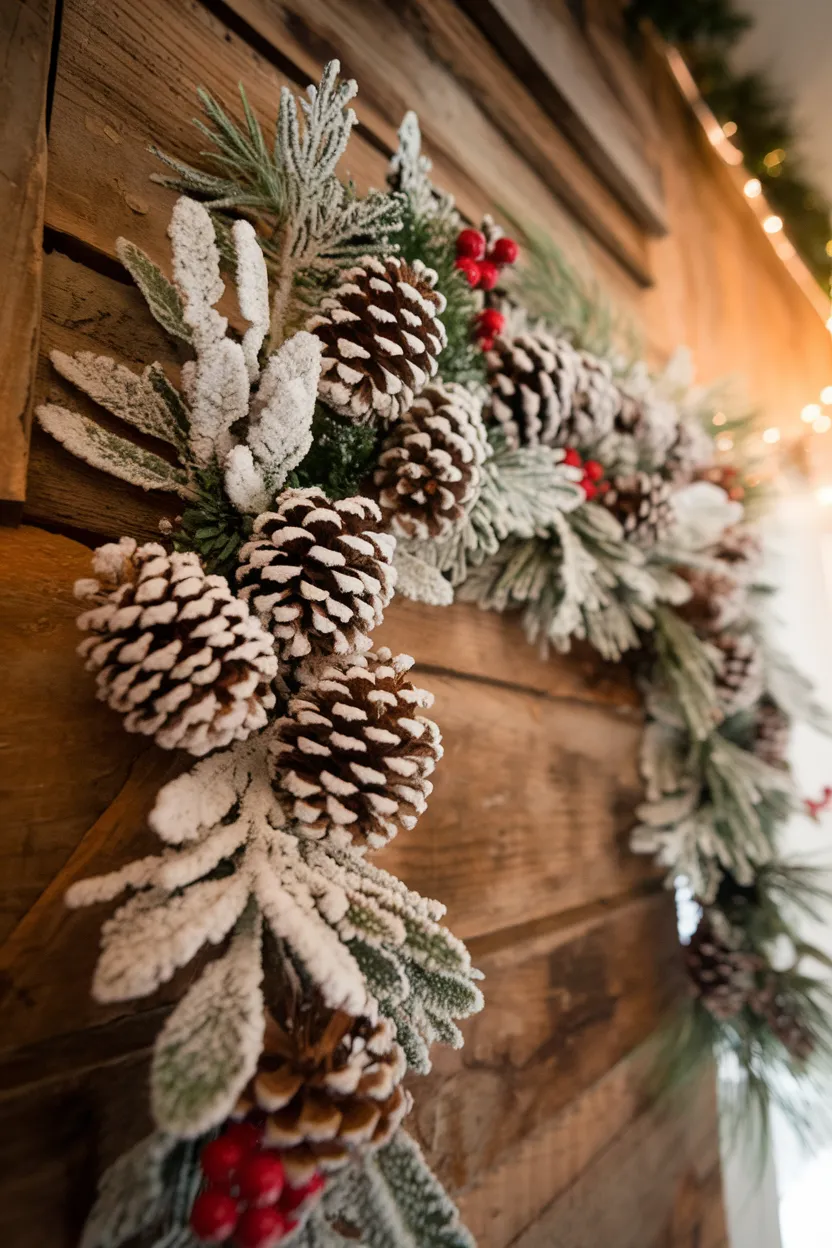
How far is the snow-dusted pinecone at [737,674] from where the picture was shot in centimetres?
86

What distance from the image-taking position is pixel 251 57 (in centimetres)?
56

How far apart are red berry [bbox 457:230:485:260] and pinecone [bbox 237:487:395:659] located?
293 mm

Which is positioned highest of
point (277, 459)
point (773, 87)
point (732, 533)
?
point (773, 87)

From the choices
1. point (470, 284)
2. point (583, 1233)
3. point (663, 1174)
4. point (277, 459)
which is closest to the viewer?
point (277, 459)

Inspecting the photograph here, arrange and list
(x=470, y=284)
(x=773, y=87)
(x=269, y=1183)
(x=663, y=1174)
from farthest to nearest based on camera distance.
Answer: (x=773, y=87), (x=663, y=1174), (x=470, y=284), (x=269, y=1183)

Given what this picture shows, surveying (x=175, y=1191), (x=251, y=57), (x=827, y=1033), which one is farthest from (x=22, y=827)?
(x=827, y=1033)

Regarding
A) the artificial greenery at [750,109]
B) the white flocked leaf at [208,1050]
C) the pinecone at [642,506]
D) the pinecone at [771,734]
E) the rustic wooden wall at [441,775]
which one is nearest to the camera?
the white flocked leaf at [208,1050]

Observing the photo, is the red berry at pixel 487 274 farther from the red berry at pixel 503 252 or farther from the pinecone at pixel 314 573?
the pinecone at pixel 314 573

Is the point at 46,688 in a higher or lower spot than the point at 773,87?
lower

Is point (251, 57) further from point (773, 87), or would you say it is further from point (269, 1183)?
point (773, 87)

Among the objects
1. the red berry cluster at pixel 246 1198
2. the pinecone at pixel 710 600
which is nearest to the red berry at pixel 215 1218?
the red berry cluster at pixel 246 1198

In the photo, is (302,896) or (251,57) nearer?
(302,896)

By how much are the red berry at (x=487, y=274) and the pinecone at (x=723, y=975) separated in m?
0.84

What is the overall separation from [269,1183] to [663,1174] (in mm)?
753
